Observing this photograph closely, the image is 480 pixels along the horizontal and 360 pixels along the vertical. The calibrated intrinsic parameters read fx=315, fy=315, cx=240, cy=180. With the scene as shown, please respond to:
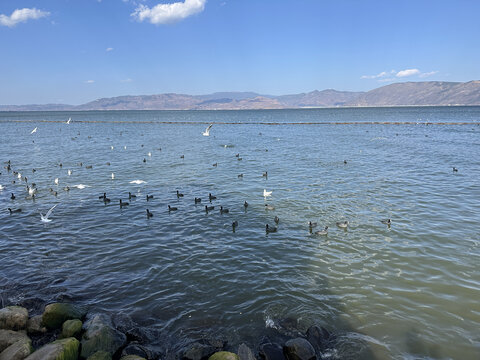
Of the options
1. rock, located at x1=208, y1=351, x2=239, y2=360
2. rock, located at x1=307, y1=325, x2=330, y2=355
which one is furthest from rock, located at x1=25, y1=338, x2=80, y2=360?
rock, located at x1=307, y1=325, x2=330, y2=355

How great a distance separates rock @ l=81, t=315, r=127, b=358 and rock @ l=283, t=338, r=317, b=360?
4.82 metres

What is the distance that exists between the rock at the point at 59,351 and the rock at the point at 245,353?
4454 mm

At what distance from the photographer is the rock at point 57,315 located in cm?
1002

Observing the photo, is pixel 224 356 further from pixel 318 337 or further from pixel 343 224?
pixel 343 224

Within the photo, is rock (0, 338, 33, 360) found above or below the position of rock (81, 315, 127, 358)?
above

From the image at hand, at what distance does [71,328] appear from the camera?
9.62m

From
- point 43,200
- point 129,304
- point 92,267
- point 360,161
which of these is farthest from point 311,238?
point 360,161

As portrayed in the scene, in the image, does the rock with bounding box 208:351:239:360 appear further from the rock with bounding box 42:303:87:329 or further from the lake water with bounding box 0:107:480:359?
the rock with bounding box 42:303:87:329

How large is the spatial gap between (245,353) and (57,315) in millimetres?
6186

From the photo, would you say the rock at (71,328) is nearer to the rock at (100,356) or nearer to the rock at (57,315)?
the rock at (57,315)

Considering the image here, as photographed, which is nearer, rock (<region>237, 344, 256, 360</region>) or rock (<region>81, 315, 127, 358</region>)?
rock (<region>237, 344, 256, 360</region>)

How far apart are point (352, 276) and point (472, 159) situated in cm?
3443

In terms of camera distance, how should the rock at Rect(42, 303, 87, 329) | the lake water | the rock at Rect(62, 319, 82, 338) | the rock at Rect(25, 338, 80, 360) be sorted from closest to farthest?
the rock at Rect(25, 338, 80, 360), the rock at Rect(62, 319, 82, 338), the rock at Rect(42, 303, 87, 329), the lake water

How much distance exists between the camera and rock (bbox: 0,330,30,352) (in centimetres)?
899
